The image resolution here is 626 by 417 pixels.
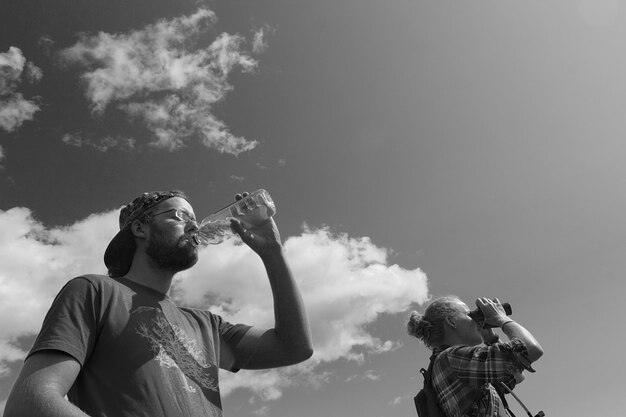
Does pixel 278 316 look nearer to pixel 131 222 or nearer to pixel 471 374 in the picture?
pixel 131 222

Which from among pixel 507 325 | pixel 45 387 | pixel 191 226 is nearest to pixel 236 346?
pixel 191 226

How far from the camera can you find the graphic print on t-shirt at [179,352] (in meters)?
2.35

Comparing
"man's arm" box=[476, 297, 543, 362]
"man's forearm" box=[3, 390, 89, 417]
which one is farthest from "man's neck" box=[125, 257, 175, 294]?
"man's arm" box=[476, 297, 543, 362]

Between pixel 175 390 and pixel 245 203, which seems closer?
pixel 175 390

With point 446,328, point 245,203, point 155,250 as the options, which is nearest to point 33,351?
point 155,250

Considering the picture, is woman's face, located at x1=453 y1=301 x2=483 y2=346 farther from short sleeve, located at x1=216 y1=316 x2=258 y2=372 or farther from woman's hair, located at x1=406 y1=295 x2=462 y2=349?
short sleeve, located at x1=216 y1=316 x2=258 y2=372

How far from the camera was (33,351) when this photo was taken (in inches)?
77.4

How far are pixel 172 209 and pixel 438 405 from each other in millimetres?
3103

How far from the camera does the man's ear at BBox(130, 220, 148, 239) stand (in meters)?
3.18

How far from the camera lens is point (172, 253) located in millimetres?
2953

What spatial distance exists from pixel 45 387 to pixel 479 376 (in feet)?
12.0

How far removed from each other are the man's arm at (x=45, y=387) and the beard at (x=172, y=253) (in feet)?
3.17

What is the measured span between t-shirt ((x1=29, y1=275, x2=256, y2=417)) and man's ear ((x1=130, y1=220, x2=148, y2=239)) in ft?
1.71

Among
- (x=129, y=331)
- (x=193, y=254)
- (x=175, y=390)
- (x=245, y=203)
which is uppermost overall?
(x=245, y=203)
